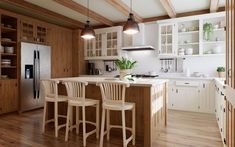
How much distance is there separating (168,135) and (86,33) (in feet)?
7.94

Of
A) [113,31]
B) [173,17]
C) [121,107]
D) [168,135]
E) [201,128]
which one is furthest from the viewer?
[113,31]

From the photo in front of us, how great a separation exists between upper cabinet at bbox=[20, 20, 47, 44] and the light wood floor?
2053 millimetres

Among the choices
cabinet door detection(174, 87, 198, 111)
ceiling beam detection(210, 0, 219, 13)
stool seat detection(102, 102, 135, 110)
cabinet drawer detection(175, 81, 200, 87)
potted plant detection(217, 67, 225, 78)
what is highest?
ceiling beam detection(210, 0, 219, 13)

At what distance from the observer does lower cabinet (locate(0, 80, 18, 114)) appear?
415 cm

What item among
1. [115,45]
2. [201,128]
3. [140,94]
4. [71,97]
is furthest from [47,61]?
[201,128]

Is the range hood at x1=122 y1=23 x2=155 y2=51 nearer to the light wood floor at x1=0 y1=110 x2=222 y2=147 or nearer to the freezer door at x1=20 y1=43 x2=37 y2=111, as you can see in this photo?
the light wood floor at x1=0 y1=110 x2=222 y2=147

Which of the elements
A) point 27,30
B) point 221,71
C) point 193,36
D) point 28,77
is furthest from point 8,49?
point 221,71

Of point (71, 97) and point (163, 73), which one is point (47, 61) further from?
point (163, 73)

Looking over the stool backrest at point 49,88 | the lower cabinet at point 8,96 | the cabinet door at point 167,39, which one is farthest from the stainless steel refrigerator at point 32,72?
the cabinet door at point 167,39

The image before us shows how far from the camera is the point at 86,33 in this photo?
3.51 m

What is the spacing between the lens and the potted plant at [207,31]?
4.62 meters

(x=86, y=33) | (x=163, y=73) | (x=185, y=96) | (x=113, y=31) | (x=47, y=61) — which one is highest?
(x=113, y=31)

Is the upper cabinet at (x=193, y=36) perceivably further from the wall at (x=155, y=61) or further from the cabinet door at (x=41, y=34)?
the cabinet door at (x=41, y=34)

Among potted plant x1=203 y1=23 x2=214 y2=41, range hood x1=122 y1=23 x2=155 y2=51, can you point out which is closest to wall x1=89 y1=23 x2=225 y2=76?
range hood x1=122 y1=23 x2=155 y2=51
